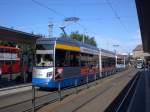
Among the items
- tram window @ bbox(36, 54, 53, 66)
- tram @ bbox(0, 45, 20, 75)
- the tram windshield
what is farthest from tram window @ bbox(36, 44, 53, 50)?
tram @ bbox(0, 45, 20, 75)

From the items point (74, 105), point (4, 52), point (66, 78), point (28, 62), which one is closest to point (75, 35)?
point (4, 52)

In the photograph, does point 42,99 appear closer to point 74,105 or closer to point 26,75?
point 74,105

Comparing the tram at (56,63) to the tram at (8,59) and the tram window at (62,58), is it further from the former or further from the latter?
the tram at (8,59)

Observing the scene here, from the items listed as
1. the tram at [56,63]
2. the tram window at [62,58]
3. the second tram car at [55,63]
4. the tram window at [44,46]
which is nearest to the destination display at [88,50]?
the tram at [56,63]

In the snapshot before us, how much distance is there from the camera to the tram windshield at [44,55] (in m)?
21.0

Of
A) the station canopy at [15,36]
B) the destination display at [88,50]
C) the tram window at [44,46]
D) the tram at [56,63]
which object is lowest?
the tram at [56,63]

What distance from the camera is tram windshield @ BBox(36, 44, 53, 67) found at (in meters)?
21.0

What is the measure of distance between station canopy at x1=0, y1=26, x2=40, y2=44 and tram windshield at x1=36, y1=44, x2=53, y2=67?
3031mm

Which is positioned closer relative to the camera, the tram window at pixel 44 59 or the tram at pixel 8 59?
the tram window at pixel 44 59

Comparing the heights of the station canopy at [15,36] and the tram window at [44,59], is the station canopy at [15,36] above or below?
above

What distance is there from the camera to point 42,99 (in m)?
16.4

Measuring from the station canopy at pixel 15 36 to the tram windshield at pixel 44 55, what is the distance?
3.03m

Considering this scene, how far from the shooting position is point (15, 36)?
2528 cm

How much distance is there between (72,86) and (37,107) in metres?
9.96
